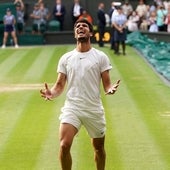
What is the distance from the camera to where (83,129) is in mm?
13547

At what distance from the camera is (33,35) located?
122ft

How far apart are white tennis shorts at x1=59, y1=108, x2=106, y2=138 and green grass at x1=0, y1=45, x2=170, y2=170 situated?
160cm

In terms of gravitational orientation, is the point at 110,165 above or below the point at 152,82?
above

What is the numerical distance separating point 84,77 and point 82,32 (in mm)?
550

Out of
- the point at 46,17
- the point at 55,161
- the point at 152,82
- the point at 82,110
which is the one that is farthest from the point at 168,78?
the point at 46,17

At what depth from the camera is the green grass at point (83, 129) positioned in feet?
35.1

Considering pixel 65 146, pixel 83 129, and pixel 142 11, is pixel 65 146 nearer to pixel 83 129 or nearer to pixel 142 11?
pixel 83 129

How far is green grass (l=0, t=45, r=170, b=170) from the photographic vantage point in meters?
10.7

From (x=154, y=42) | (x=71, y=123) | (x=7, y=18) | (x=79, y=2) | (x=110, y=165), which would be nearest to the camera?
(x=71, y=123)

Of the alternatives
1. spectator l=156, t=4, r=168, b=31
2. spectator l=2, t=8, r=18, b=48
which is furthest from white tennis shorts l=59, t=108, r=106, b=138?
spectator l=156, t=4, r=168, b=31

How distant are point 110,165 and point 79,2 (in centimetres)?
3012

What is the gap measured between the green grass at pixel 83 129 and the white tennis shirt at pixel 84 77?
1.83 m

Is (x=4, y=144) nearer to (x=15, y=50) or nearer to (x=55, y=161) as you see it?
(x=55, y=161)

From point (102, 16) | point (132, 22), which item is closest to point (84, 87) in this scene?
point (102, 16)
